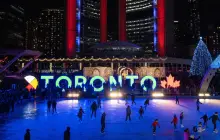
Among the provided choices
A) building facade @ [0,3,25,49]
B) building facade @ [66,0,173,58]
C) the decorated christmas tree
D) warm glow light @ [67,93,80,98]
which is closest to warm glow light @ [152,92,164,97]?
the decorated christmas tree

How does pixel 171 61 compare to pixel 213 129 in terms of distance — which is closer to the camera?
pixel 213 129

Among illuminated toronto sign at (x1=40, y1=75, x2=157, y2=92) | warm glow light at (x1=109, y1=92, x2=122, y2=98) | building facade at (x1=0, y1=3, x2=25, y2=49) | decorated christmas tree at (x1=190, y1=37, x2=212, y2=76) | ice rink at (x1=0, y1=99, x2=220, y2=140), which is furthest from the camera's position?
building facade at (x1=0, y1=3, x2=25, y2=49)

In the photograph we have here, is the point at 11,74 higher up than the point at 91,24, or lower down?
lower down

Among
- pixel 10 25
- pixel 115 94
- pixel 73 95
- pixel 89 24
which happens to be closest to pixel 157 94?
pixel 115 94

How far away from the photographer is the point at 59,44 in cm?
18575

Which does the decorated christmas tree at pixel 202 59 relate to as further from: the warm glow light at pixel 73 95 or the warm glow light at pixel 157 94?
the warm glow light at pixel 73 95

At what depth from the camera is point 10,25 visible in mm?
92875

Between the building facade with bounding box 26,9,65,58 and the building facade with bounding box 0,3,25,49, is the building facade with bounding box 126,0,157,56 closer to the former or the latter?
the building facade with bounding box 0,3,25,49

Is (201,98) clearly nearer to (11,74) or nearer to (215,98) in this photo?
(215,98)

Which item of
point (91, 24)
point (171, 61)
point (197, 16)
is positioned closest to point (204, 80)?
point (171, 61)

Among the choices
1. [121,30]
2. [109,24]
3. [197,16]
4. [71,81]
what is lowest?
[71,81]

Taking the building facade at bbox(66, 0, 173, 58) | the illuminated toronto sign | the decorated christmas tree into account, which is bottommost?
the illuminated toronto sign

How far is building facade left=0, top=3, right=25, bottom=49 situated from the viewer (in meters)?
83.4

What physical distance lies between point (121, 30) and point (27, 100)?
4799 cm
